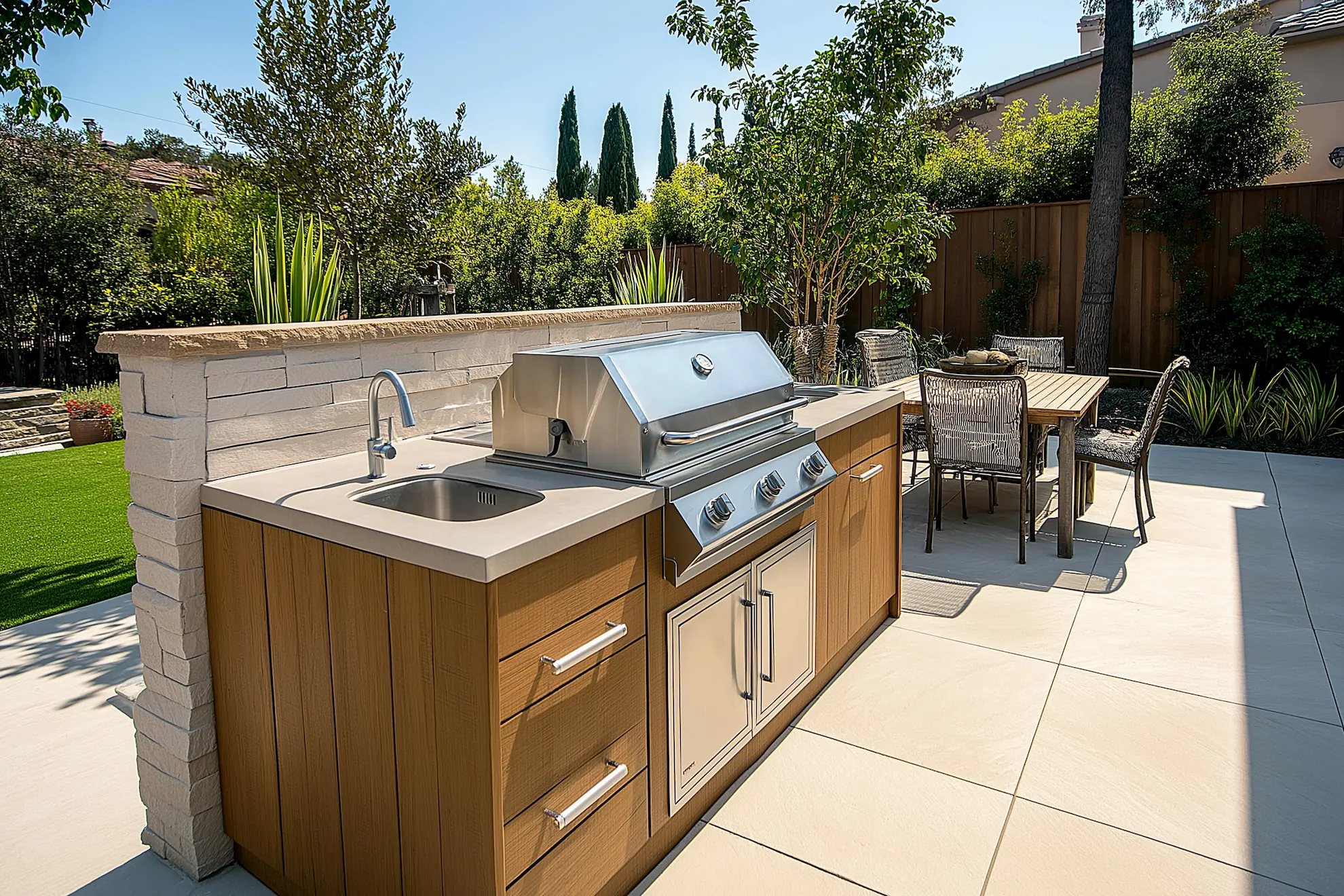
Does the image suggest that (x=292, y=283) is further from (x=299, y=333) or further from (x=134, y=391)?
(x=134, y=391)

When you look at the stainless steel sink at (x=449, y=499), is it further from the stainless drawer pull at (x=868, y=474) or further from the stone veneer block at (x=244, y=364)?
the stainless drawer pull at (x=868, y=474)

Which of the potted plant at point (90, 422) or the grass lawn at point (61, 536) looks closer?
the grass lawn at point (61, 536)

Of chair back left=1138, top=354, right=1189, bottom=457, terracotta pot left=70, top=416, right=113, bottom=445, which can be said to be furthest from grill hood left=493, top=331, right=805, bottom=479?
terracotta pot left=70, top=416, right=113, bottom=445

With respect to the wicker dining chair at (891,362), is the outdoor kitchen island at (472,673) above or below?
below

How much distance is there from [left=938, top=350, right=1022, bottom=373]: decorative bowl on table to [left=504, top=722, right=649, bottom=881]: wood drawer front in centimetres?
319

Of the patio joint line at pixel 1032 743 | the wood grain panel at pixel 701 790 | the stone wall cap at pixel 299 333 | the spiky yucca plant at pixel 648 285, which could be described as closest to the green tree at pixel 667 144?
the spiky yucca plant at pixel 648 285

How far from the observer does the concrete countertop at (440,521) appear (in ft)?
4.67

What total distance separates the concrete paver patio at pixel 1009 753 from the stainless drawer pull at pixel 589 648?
679mm

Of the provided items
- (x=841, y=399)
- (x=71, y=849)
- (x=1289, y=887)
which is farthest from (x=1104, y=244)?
(x=71, y=849)

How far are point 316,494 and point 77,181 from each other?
1031cm

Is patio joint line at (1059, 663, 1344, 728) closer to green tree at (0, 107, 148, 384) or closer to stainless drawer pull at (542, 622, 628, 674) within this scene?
stainless drawer pull at (542, 622, 628, 674)

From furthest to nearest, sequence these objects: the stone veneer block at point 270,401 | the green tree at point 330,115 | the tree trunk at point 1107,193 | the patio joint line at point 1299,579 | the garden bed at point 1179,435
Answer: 1. the tree trunk at point 1107,193
2. the garden bed at point 1179,435
3. the green tree at point 330,115
4. the patio joint line at point 1299,579
5. the stone veneer block at point 270,401

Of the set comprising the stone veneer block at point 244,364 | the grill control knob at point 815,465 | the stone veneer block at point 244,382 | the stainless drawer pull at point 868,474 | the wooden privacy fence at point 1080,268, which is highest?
the wooden privacy fence at point 1080,268

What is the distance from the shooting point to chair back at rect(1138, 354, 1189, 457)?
161 inches
